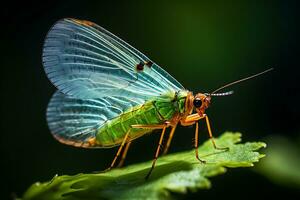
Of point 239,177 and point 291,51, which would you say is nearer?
point 239,177

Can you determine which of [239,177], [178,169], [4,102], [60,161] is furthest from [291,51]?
[178,169]

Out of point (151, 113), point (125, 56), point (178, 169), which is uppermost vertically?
point (125, 56)

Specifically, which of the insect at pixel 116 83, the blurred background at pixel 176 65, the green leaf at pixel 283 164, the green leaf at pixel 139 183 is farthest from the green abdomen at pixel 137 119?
the blurred background at pixel 176 65

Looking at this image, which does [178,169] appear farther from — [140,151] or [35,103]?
[35,103]

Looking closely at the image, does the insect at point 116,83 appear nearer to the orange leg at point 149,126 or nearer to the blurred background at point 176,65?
the orange leg at point 149,126

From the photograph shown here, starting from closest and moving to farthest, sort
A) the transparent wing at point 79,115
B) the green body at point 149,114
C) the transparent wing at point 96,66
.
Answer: the transparent wing at point 96,66
the green body at point 149,114
the transparent wing at point 79,115
